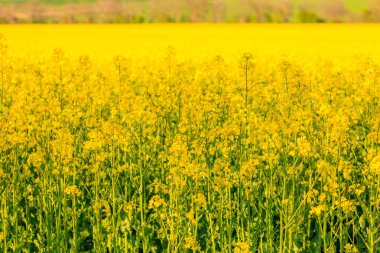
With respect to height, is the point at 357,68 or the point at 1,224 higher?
the point at 357,68

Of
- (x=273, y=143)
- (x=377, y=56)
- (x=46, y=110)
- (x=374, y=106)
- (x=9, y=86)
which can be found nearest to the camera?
(x=273, y=143)

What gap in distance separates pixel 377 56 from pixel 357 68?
146 inches

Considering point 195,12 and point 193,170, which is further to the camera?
point 195,12

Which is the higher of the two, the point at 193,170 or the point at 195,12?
the point at 193,170

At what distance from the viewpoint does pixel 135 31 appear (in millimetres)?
31953

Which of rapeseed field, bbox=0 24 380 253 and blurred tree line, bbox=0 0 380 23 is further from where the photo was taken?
blurred tree line, bbox=0 0 380 23

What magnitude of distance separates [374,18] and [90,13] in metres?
18.2

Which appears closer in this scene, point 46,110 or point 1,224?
point 1,224

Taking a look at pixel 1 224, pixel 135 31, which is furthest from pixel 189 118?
pixel 135 31

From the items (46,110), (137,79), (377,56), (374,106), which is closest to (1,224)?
(46,110)

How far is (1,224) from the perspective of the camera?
6.13m

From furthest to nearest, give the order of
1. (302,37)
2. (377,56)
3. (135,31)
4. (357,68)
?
1. (135,31)
2. (302,37)
3. (377,56)
4. (357,68)

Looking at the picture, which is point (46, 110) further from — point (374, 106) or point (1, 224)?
point (374, 106)

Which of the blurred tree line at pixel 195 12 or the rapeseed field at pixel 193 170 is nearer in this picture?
the rapeseed field at pixel 193 170
